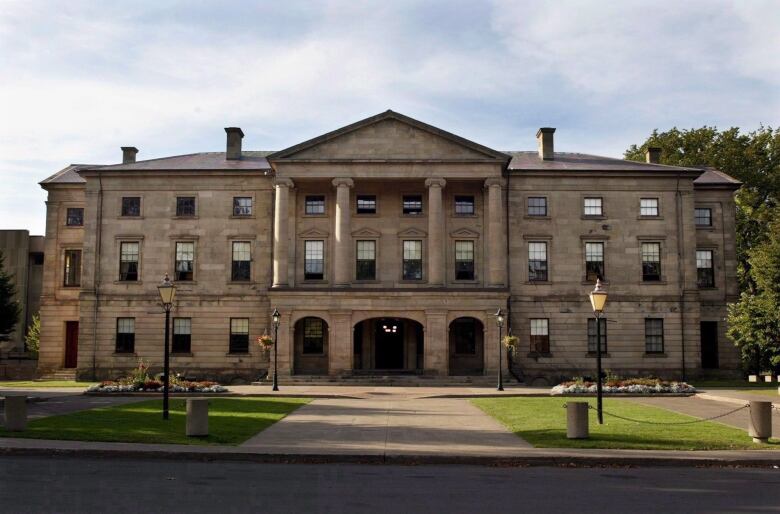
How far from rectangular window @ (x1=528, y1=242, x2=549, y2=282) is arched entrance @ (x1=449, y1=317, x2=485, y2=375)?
15.0 ft

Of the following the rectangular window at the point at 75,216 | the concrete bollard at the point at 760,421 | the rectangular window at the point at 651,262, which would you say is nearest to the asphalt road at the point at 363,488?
the concrete bollard at the point at 760,421

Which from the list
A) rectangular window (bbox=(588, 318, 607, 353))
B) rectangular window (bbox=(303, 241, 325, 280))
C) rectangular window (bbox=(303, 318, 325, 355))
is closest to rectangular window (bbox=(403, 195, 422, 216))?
rectangular window (bbox=(303, 241, 325, 280))

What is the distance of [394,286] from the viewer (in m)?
49.8

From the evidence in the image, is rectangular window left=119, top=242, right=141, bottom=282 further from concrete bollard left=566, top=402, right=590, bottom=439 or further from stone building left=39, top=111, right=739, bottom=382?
concrete bollard left=566, top=402, right=590, bottom=439

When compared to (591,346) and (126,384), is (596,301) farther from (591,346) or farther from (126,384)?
(591,346)

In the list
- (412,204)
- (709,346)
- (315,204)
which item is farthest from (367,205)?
(709,346)

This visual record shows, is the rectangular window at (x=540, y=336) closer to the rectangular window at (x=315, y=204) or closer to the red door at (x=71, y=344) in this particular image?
the rectangular window at (x=315, y=204)

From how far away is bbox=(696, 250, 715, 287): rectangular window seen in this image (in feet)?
173

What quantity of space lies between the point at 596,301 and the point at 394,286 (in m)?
26.1

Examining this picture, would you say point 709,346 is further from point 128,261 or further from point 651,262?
point 128,261

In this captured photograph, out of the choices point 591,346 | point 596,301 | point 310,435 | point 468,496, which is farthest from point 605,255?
point 468,496

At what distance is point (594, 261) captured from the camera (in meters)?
50.8

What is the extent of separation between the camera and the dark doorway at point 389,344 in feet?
166

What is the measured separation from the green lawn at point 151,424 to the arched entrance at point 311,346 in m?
18.4
